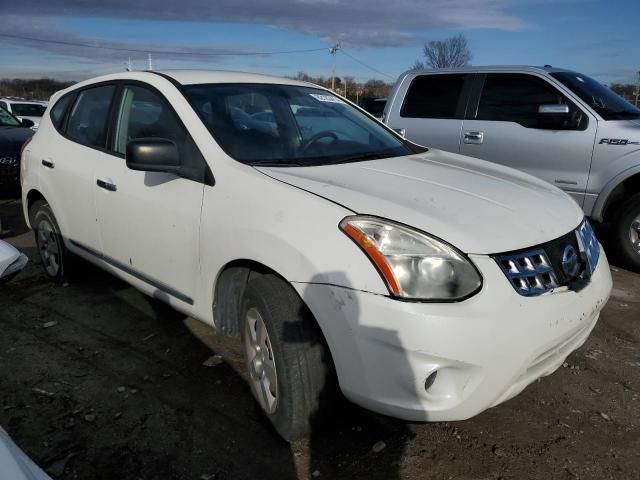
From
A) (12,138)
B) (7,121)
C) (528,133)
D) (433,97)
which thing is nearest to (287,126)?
(528,133)

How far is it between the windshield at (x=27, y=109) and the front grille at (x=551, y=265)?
1712 centimetres

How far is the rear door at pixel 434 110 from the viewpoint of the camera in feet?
19.2

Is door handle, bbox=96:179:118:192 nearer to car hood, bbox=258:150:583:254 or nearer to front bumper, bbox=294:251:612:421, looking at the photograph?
car hood, bbox=258:150:583:254

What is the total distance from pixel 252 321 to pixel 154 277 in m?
0.87

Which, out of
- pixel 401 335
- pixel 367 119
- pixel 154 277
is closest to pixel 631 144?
pixel 367 119

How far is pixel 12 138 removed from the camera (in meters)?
8.00

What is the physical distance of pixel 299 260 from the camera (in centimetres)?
213

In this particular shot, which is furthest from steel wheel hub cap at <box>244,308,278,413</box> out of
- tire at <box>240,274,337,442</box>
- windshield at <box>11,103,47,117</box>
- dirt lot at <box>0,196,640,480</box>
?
windshield at <box>11,103,47,117</box>

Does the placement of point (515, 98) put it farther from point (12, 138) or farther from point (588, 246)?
point (12, 138)

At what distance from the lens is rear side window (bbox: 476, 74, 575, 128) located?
533 cm

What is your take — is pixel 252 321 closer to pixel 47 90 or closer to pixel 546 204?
pixel 546 204

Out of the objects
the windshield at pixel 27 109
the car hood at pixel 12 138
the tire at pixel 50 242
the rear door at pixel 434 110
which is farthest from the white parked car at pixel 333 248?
the windshield at pixel 27 109

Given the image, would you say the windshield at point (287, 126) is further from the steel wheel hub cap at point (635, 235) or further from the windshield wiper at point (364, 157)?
the steel wheel hub cap at point (635, 235)

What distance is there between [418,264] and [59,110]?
11.3 ft
